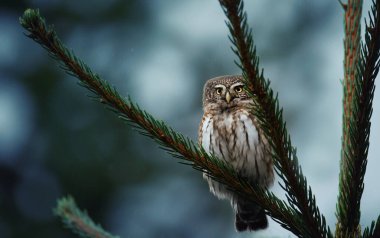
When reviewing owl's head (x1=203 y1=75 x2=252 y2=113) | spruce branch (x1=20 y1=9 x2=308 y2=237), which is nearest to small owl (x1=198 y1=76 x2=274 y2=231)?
owl's head (x1=203 y1=75 x2=252 y2=113)

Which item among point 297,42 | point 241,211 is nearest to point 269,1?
point 297,42

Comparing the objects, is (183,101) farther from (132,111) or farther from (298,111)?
(132,111)

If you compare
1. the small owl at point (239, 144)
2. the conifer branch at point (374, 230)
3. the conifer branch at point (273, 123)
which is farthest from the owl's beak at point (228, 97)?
the conifer branch at point (374, 230)

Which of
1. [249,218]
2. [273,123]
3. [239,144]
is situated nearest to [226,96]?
[239,144]

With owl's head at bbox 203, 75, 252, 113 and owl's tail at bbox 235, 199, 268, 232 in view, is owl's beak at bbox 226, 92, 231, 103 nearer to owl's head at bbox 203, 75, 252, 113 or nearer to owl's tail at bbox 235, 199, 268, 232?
owl's head at bbox 203, 75, 252, 113

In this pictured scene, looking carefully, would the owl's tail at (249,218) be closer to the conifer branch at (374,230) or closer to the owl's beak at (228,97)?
the owl's beak at (228,97)

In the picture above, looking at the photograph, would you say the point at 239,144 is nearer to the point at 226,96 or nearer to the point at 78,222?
the point at 226,96
